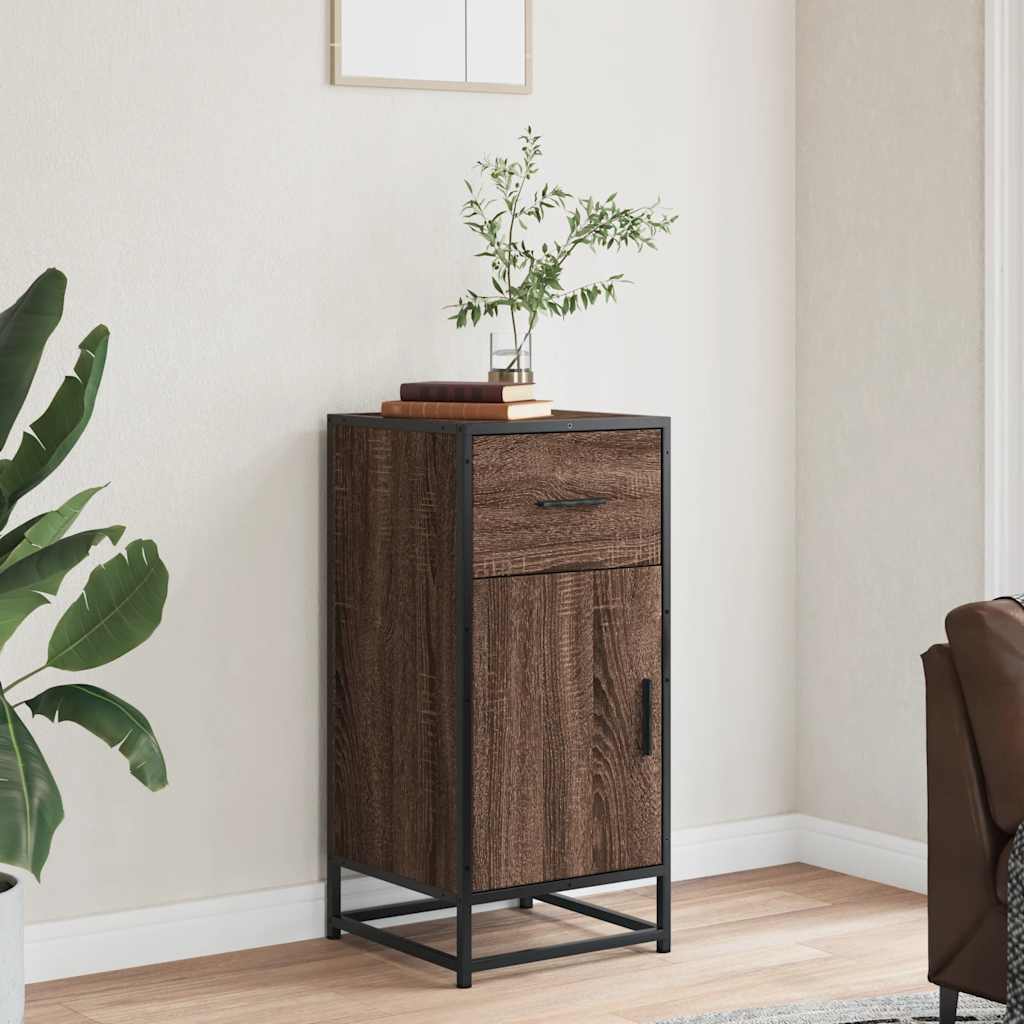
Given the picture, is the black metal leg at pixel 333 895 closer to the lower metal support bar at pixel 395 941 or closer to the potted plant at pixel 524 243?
the lower metal support bar at pixel 395 941

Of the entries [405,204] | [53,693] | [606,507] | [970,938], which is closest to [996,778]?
[970,938]

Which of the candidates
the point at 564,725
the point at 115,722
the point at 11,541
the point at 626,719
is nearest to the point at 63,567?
the point at 11,541

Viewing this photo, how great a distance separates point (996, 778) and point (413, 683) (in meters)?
1.14

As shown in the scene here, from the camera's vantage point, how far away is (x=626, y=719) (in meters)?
3.44

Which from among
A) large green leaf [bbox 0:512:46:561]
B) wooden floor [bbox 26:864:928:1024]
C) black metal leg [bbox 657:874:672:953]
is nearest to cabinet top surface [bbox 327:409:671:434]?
large green leaf [bbox 0:512:46:561]

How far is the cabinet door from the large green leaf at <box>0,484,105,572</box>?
0.79m

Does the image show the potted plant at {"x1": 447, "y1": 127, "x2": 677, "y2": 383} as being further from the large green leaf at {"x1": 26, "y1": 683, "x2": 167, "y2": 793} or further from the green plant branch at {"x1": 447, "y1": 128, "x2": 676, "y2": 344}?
the large green leaf at {"x1": 26, "y1": 683, "x2": 167, "y2": 793}

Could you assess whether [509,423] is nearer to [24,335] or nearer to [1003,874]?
[24,335]

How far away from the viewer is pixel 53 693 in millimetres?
2801

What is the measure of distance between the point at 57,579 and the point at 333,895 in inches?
44.6

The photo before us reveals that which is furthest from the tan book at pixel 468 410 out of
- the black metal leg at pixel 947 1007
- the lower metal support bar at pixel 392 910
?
the black metal leg at pixel 947 1007

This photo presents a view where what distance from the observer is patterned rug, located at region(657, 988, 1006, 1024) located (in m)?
3.04

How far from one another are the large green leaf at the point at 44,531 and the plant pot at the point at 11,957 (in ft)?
1.68

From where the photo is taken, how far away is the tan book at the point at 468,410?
3.31m
